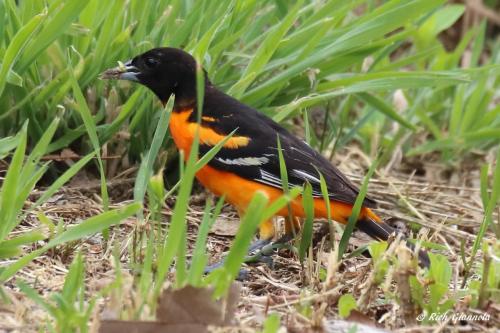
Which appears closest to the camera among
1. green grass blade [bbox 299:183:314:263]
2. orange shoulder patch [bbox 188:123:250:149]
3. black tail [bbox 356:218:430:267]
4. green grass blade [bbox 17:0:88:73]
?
green grass blade [bbox 299:183:314:263]

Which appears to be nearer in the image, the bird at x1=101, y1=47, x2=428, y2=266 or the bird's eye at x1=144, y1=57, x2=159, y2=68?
the bird at x1=101, y1=47, x2=428, y2=266

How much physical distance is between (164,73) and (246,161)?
584 mm

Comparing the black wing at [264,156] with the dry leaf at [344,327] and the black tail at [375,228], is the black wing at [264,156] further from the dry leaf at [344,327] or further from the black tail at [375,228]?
the dry leaf at [344,327]

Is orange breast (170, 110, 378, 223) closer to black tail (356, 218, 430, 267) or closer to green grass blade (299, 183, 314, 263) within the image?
Result: black tail (356, 218, 430, 267)

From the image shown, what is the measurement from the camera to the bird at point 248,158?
3910 mm

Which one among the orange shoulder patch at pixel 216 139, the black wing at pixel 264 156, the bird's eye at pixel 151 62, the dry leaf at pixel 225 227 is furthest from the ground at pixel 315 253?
the bird's eye at pixel 151 62

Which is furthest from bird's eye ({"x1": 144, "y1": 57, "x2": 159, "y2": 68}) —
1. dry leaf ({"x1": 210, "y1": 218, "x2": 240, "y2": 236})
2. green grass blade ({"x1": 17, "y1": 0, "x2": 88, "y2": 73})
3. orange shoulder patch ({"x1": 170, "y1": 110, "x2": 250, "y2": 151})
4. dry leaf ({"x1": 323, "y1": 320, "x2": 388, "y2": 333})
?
dry leaf ({"x1": 323, "y1": 320, "x2": 388, "y2": 333})

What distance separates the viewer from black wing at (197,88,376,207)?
3925mm

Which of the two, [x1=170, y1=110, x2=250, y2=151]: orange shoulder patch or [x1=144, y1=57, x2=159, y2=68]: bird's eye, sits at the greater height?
[x1=144, y1=57, x2=159, y2=68]: bird's eye

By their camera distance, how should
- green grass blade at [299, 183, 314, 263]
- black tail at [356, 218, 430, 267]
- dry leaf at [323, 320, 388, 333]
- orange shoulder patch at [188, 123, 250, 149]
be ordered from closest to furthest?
1. dry leaf at [323, 320, 388, 333]
2. green grass blade at [299, 183, 314, 263]
3. black tail at [356, 218, 430, 267]
4. orange shoulder patch at [188, 123, 250, 149]

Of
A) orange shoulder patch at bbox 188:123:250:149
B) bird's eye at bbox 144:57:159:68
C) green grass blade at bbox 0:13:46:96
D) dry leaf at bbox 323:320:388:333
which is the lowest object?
dry leaf at bbox 323:320:388:333

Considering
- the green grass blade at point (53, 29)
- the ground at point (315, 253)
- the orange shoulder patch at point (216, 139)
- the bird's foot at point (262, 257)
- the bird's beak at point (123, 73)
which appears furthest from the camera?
the bird's beak at point (123, 73)

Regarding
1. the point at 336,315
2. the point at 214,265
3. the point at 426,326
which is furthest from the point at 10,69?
the point at 426,326

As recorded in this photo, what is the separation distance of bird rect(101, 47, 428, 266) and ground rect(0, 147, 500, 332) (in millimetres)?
164
